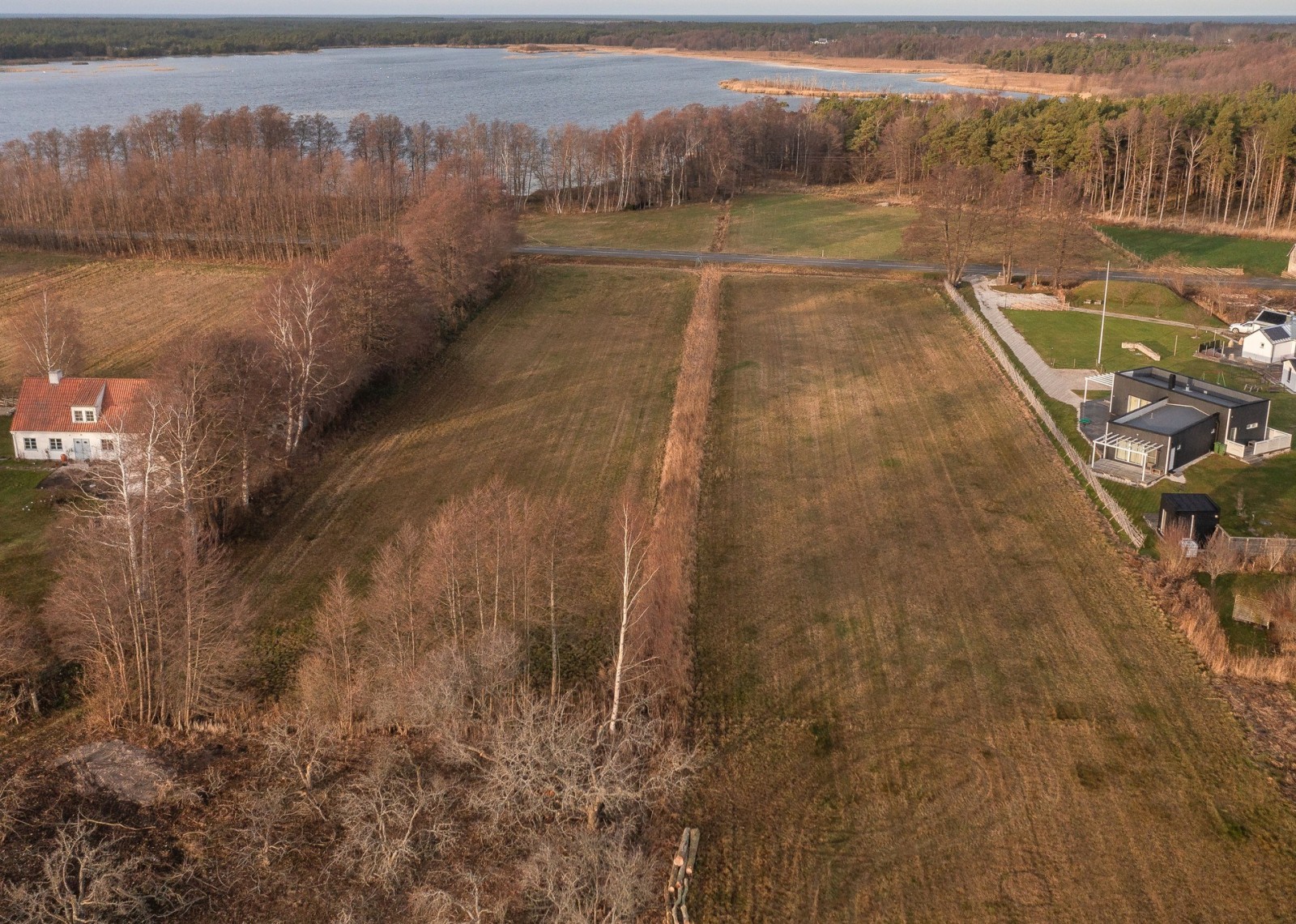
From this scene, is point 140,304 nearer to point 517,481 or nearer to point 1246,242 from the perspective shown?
point 517,481

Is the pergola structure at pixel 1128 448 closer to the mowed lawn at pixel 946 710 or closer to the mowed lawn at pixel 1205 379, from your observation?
the mowed lawn at pixel 1205 379

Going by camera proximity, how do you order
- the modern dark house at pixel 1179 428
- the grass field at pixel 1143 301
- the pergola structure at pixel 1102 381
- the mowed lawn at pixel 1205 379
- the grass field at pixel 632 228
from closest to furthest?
the mowed lawn at pixel 1205 379, the modern dark house at pixel 1179 428, the pergola structure at pixel 1102 381, the grass field at pixel 1143 301, the grass field at pixel 632 228

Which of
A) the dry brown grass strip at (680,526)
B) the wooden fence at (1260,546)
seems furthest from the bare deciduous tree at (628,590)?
the wooden fence at (1260,546)

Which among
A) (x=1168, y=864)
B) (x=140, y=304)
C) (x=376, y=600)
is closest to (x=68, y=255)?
(x=140, y=304)

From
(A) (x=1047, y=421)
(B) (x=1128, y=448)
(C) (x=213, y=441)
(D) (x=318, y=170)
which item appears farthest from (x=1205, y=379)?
(D) (x=318, y=170)

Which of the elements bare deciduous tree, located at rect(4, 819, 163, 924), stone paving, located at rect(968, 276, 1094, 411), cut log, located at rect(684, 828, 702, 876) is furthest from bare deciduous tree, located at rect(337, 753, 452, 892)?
stone paving, located at rect(968, 276, 1094, 411)
